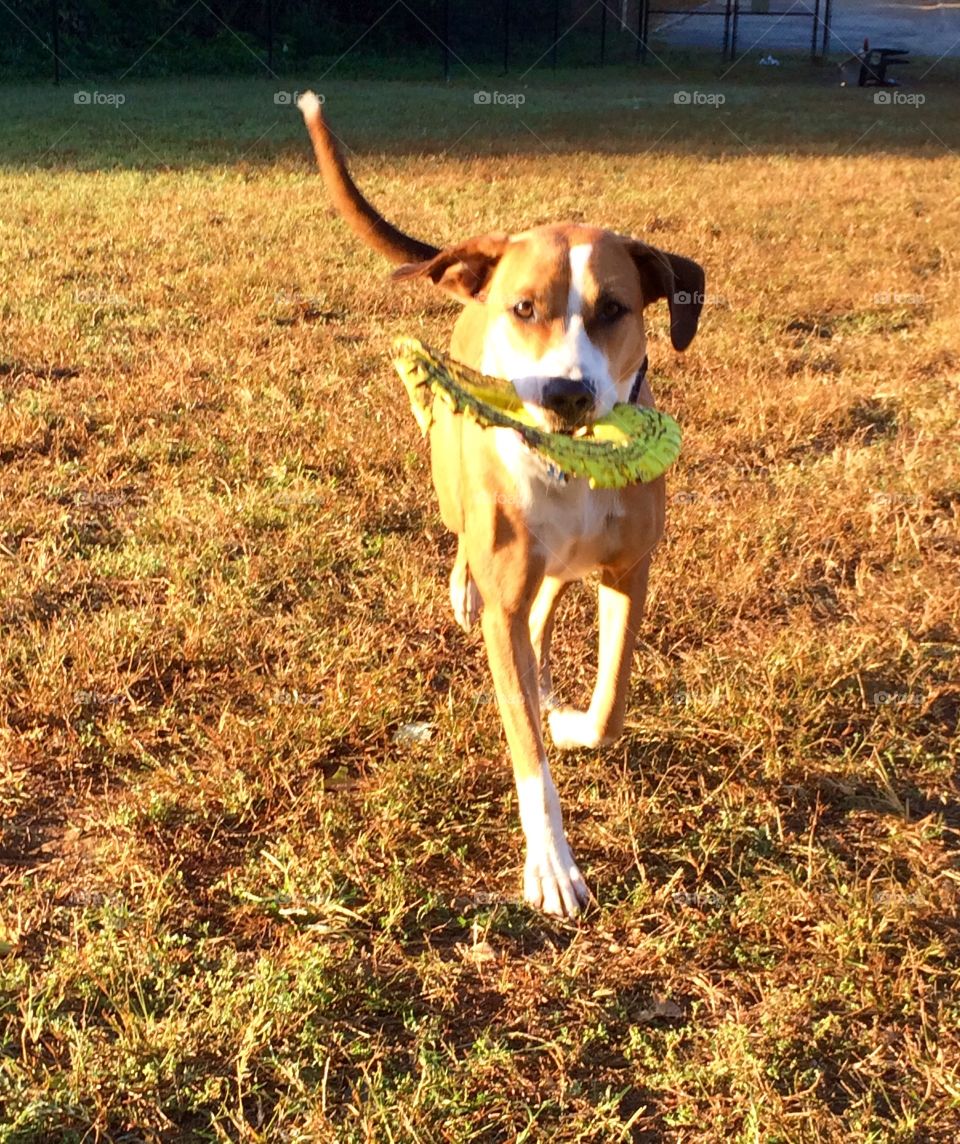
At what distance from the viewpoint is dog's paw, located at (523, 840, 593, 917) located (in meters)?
2.80

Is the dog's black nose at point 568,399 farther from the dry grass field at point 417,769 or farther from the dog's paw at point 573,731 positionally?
the dry grass field at point 417,769

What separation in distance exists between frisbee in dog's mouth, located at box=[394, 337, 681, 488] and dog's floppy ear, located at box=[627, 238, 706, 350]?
0.27m

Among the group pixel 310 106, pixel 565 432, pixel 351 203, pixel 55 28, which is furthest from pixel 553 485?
pixel 55 28

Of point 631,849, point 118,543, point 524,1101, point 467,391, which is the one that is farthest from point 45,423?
point 524,1101

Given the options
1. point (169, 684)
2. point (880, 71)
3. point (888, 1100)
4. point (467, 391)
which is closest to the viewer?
point (888, 1100)

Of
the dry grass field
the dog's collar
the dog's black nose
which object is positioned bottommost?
the dry grass field

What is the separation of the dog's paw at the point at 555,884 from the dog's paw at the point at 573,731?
16.9 inches

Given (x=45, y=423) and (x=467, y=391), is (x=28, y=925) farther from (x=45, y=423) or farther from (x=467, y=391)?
(x=45, y=423)

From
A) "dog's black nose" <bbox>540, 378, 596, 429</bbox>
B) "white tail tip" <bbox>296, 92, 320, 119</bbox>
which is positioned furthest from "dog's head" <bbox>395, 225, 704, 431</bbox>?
"white tail tip" <bbox>296, 92, 320, 119</bbox>

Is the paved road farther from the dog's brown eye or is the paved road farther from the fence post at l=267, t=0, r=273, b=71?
the dog's brown eye

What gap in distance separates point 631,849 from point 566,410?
3.49ft

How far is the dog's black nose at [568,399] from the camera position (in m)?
2.77

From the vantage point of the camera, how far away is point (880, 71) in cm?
2594

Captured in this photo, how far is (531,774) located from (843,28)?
40.9m
